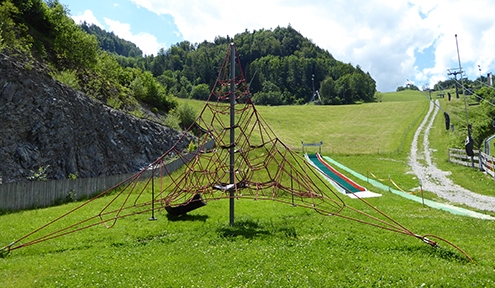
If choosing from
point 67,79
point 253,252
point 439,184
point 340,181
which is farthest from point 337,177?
point 67,79

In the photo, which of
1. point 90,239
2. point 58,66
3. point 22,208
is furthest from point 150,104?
point 90,239

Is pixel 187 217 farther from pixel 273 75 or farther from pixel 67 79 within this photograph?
pixel 273 75

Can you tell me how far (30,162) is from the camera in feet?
71.1

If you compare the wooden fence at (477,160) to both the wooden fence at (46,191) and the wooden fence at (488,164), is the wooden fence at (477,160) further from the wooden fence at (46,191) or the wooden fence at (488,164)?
the wooden fence at (46,191)

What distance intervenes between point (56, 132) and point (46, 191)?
253 inches

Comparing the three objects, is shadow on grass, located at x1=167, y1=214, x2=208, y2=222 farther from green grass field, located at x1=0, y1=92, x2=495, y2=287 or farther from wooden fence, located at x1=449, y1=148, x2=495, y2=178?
wooden fence, located at x1=449, y1=148, x2=495, y2=178

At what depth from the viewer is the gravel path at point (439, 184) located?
2023 cm

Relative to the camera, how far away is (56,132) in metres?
23.9

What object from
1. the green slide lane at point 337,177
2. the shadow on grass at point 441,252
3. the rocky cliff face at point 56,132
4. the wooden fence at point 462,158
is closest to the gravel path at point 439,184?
the wooden fence at point 462,158

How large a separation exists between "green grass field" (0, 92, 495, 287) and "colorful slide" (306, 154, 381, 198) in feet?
10.2

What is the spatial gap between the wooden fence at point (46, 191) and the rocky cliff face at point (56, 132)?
2869 millimetres

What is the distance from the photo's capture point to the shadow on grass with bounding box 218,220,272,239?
12141 mm

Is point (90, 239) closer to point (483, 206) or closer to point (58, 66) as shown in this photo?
point (483, 206)

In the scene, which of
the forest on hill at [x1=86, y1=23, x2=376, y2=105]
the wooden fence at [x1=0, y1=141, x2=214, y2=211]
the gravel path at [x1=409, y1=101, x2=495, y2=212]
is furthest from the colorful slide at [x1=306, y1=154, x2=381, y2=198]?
the forest on hill at [x1=86, y1=23, x2=376, y2=105]
